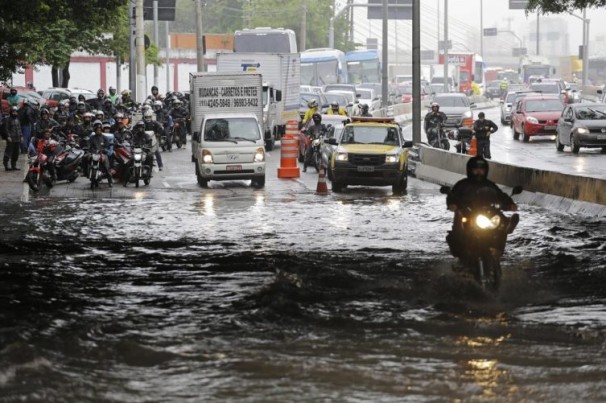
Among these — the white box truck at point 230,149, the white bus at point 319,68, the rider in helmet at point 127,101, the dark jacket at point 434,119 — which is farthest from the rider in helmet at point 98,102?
the white bus at point 319,68

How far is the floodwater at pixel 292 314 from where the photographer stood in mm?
9648

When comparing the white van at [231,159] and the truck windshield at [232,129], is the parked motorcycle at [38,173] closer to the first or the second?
the white van at [231,159]

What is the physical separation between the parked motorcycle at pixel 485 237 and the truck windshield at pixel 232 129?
764 inches

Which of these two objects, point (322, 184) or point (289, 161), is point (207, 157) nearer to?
point (322, 184)

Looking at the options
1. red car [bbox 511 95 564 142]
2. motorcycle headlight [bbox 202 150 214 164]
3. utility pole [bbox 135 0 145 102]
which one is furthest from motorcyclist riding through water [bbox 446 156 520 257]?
utility pole [bbox 135 0 145 102]

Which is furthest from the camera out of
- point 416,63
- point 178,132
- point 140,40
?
point 140,40

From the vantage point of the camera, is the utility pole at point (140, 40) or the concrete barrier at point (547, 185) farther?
the utility pole at point (140, 40)

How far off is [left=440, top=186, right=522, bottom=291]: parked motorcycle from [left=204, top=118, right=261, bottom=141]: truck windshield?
63.7 feet

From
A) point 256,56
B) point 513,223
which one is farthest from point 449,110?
point 513,223

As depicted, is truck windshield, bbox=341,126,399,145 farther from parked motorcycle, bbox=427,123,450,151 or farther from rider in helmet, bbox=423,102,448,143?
rider in helmet, bbox=423,102,448,143

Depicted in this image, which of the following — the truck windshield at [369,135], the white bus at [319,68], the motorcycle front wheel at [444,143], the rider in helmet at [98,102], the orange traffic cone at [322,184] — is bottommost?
the orange traffic cone at [322,184]

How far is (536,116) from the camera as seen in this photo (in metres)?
52.7

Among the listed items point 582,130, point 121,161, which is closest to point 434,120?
point 582,130

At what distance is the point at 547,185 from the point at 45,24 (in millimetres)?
20901
